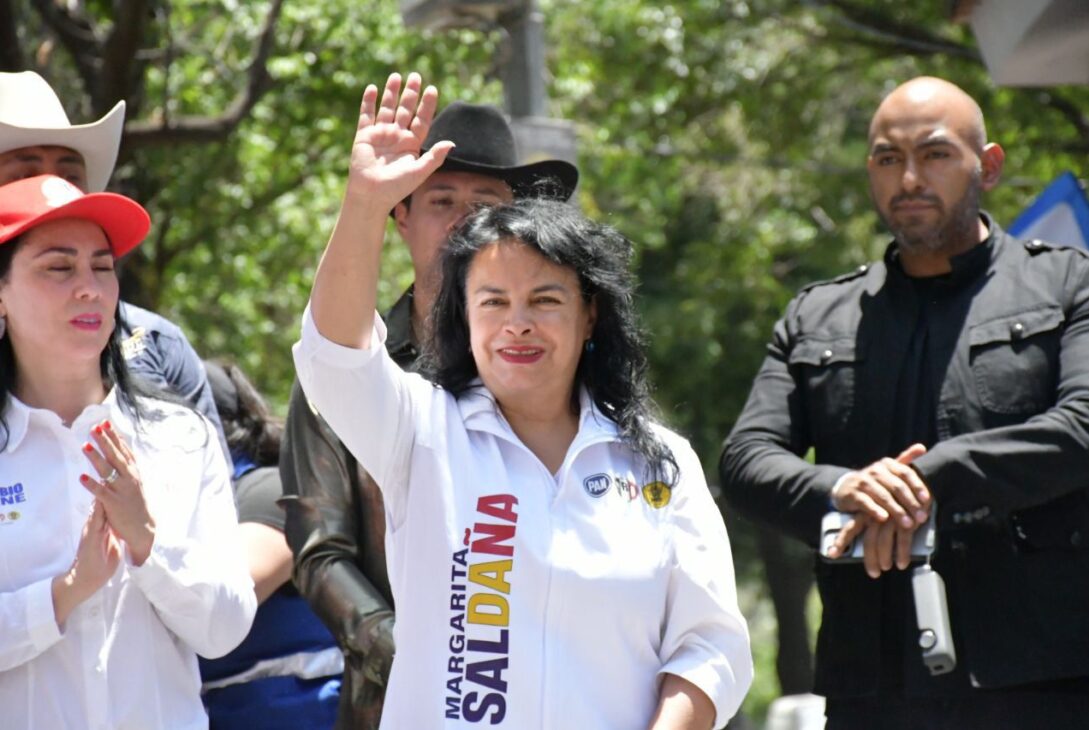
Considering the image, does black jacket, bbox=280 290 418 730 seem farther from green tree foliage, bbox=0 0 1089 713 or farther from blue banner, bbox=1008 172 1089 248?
green tree foliage, bbox=0 0 1089 713

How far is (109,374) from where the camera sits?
12.9ft

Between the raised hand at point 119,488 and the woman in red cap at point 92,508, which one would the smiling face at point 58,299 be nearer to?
the woman in red cap at point 92,508

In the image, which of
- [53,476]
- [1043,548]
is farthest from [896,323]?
[53,476]

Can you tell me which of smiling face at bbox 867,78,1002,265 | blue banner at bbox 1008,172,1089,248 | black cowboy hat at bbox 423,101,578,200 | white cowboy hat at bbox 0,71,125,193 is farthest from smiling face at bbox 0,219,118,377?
blue banner at bbox 1008,172,1089,248

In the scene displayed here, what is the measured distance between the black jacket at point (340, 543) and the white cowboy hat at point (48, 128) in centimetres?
100

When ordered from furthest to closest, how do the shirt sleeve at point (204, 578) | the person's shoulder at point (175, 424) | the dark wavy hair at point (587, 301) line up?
the person's shoulder at point (175, 424) → the shirt sleeve at point (204, 578) → the dark wavy hair at point (587, 301)

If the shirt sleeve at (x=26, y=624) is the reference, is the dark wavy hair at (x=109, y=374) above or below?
above

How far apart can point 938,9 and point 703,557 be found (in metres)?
9.37

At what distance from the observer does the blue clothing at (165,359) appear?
4.30 meters

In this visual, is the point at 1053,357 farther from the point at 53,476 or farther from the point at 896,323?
the point at 53,476

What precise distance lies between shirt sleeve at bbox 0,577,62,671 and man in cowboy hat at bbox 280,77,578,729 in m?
0.59

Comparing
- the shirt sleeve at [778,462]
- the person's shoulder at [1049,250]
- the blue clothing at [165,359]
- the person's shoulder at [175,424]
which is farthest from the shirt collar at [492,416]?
the person's shoulder at [1049,250]

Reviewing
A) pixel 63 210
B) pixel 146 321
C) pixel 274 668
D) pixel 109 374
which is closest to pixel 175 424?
pixel 109 374

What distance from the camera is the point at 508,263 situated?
3342mm
